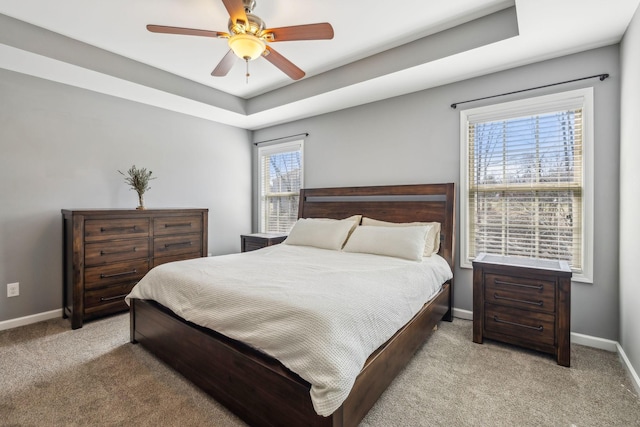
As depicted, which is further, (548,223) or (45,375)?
(548,223)

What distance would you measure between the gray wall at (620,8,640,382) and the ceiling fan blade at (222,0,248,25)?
253 centimetres

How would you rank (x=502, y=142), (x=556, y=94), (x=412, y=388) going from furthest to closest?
(x=502, y=142)
(x=556, y=94)
(x=412, y=388)

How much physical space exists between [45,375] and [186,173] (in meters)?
2.75

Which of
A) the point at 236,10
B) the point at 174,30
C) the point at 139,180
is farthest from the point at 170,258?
the point at 236,10

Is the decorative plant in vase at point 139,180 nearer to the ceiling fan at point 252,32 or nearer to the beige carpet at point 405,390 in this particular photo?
the beige carpet at point 405,390

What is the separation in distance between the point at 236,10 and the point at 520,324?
3015mm

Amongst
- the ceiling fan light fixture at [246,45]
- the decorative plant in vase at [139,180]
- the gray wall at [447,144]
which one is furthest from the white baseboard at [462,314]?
the decorative plant in vase at [139,180]

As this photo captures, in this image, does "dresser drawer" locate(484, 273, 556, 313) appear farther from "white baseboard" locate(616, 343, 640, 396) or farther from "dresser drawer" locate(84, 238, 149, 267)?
"dresser drawer" locate(84, 238, 149, 267)

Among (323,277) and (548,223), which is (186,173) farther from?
(548,223)

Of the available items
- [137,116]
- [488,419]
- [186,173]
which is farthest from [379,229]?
[137,116]

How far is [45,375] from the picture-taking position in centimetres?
205

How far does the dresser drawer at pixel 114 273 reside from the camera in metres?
2.95

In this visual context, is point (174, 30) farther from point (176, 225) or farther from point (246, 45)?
point (176, 225)

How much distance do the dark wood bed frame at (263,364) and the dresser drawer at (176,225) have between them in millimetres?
1200
